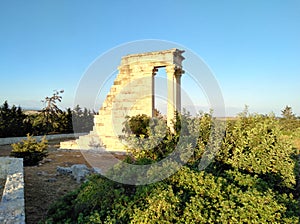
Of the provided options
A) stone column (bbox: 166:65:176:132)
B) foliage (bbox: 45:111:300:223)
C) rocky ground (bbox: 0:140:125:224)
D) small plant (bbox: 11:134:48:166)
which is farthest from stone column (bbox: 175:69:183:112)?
foliage (bbox: 45:111:300:223)

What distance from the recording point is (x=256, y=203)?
2365mm

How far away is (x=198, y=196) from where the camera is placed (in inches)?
99.6

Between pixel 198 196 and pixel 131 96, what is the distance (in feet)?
31.9

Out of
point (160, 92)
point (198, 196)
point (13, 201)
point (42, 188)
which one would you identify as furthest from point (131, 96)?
point (198, 196)

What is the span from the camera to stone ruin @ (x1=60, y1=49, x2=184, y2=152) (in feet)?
35.8

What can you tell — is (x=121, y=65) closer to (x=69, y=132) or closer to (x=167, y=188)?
(x=69, y=132)

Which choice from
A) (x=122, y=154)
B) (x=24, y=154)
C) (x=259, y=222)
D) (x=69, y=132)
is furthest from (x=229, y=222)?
(x=69, y=132)

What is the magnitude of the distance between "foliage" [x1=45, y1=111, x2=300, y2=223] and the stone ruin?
22.5 feet

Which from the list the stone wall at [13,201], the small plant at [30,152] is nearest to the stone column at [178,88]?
the small plant at [30,152]

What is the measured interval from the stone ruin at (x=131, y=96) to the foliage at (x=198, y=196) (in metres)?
6.85

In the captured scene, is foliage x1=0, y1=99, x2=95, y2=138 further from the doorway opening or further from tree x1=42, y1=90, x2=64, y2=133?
the doorway opening

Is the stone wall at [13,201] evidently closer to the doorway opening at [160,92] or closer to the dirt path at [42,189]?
the dirt path at [42,189]

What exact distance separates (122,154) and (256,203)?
7324mm

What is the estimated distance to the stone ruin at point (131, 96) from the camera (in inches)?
429
